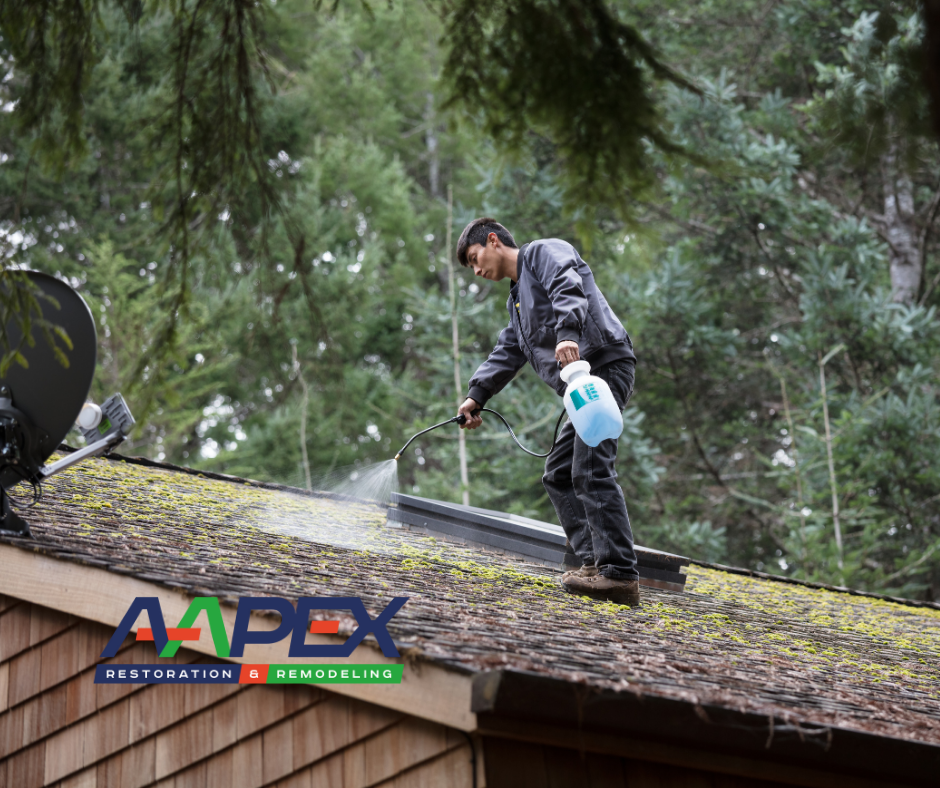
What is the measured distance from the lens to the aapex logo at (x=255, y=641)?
2.74 meters

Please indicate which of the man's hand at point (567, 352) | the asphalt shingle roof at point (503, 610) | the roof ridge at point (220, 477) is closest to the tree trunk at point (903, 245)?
the asphalt shingle roof at point (503, 610)

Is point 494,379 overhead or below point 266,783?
overhead

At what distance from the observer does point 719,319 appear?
645 inches

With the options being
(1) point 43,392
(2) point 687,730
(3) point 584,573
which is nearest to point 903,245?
(3) point 584,573

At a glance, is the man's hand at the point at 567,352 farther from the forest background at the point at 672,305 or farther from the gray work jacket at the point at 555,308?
the forest background at the point at 672,305

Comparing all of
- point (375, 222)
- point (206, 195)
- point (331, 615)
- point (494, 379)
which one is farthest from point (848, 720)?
point (375, 222)

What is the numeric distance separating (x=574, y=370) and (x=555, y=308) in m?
0.28

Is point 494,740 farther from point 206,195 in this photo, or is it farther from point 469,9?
point 206,195

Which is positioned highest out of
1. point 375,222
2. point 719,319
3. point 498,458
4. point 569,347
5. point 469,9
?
point 375,222

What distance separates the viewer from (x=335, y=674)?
2.81 metres

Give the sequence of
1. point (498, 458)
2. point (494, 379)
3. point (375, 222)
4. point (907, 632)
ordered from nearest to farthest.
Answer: point (494, 379) < point (907, 632) < point (498, 458) < point (375, 222)

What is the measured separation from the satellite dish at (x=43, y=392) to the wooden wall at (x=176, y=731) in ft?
1.87

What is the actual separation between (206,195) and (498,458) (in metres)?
10.6

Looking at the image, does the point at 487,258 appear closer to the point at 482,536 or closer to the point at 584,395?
the point at 584,395
